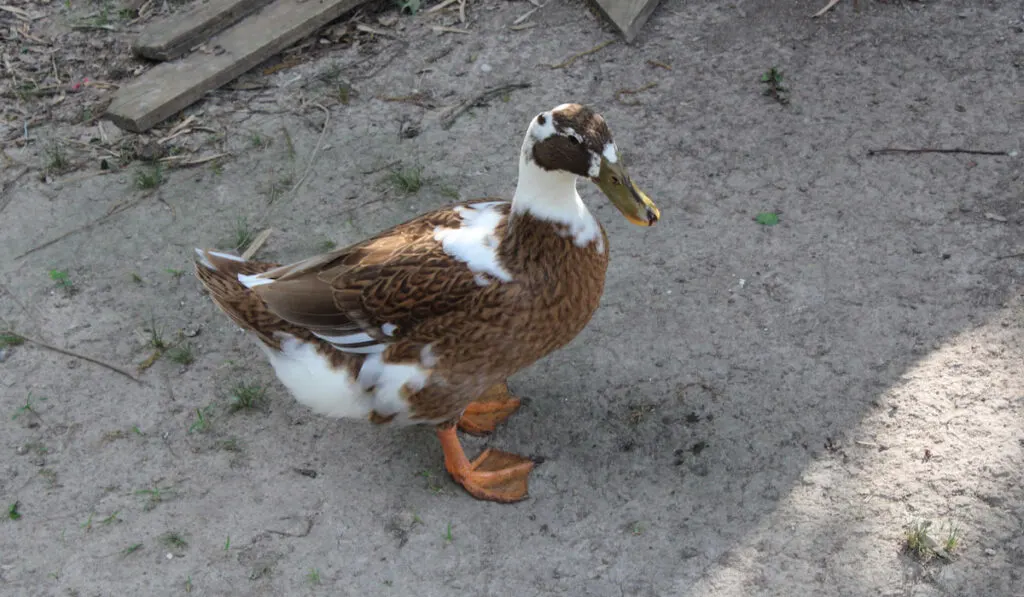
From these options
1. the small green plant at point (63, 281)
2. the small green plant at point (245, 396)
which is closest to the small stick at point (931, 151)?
the small green plant at point (245, 396)

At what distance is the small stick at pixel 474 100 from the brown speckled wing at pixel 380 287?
1653mm

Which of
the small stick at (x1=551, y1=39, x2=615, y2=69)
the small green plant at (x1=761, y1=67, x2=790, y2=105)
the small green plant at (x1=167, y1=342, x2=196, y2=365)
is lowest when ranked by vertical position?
the small green plant at (x1=167, y1=342, x2=196, y2=365)

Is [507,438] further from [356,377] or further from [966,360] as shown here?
[966,360]

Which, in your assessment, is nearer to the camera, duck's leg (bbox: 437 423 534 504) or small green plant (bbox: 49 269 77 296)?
duck's leg (bbox: 437 423 534 504)

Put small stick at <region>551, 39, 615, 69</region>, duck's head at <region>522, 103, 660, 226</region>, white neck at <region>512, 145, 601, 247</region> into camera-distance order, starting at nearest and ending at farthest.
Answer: duck's head at <region>522, 103, 660, 226</region> → white neck at <region>512, 145, 601, 247</region> → small stick at <region>551, 39, 615, 69</region>

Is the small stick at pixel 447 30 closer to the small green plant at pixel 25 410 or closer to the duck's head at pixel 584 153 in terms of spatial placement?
the duck's head at pixel 584 153

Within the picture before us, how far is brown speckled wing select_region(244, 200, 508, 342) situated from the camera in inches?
117

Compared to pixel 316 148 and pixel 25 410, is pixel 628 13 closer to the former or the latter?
pixel 316 148

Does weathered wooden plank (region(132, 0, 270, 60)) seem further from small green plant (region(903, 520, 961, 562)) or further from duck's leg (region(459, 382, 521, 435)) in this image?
small green plant (region(903, 520, 961, 562))

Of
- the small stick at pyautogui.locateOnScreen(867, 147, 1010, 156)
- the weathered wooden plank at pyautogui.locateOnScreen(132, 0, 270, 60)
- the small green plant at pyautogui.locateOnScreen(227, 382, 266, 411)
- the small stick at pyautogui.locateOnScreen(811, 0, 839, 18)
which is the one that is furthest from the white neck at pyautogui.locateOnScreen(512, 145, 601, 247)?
the weathered wooden plank at pyautogui.locateOnScreen(132, 0, 270, 60)

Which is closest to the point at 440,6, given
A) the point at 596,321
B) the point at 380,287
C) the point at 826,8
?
the point at 826,8

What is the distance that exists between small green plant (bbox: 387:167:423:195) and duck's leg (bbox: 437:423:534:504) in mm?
1460

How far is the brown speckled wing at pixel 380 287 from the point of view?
2979 mm

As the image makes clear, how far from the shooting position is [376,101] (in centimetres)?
497
